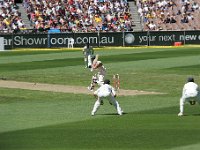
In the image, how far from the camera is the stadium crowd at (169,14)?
82.4 meters

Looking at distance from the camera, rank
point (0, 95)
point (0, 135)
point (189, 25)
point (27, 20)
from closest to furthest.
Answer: point (0, 135) → point (0, 95) → point (27, 20) → point (189, 25)

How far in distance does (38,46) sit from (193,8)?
22.2m

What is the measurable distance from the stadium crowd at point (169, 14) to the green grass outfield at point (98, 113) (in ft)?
96.1

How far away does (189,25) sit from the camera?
82938mm

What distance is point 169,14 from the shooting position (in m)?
83.5

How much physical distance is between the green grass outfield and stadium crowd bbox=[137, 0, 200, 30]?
96.1ft

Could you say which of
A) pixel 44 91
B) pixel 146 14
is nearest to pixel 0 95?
pixel 44 91

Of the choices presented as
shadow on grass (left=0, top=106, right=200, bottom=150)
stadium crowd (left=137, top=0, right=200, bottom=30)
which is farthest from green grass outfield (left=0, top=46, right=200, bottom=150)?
stadium crowd (left=137, top=0, right=200, bottom=30)

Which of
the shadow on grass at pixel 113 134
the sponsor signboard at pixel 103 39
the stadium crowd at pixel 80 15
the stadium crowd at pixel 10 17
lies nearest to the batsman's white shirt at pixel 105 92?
the shadow on grass at pixel 113 134

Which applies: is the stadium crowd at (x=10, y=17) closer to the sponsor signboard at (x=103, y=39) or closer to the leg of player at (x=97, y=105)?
the sponsor signboard at (x=103, y=39)

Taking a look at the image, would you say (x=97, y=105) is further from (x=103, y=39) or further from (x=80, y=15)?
(x=80, y=15)

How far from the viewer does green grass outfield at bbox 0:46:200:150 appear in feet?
66.7

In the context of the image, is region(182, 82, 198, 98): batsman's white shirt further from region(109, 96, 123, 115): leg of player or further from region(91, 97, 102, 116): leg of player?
region(91, 97, 102, 116): leg of player

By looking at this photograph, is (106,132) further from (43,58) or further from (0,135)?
(43,58)
